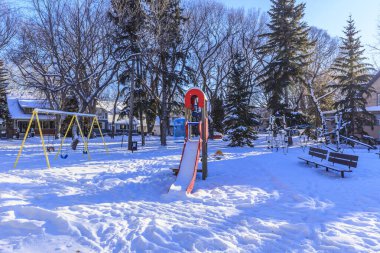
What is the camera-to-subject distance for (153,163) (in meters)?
13.4

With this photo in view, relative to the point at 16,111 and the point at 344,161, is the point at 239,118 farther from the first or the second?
the point at 16,111

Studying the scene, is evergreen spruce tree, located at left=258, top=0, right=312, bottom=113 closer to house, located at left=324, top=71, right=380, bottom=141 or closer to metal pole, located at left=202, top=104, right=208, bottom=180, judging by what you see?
house, located at left=324, top=71, right=380, bottom=141

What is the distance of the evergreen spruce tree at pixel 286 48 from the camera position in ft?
77.6

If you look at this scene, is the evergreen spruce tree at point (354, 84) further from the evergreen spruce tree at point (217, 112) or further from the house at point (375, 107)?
the evergreen spruce tree at point (217, 112)

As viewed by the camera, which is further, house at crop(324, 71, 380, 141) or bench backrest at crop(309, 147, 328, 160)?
house at crop(324, 71, 380, 141)

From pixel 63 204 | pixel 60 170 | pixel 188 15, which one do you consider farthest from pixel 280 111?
pixel 63 204

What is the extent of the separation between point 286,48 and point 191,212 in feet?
69.0

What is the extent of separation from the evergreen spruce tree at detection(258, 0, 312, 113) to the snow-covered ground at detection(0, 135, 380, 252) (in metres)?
14.3

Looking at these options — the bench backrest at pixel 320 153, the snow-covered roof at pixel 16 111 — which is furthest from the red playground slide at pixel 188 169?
the snow-covered roof at pixel 16 111

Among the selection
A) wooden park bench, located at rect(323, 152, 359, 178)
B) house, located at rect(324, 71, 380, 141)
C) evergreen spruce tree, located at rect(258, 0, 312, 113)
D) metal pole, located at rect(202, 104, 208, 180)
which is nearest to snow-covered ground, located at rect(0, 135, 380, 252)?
wooden park bench, located at rect(323, 152, 359, 178)

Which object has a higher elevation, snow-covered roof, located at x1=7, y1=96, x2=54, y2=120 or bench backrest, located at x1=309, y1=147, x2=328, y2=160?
snow-covered roof, located at x1=7, y1=96, x2=54, y2=120

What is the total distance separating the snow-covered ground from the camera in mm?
4441

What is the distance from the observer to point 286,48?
2398 centimetres

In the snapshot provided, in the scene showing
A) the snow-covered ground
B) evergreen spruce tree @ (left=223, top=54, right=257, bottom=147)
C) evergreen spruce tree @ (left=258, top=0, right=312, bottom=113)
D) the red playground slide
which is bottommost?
the snow-covered ground
